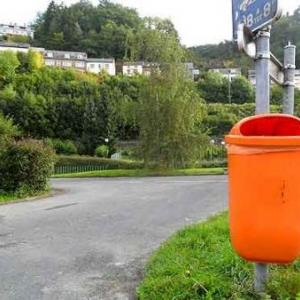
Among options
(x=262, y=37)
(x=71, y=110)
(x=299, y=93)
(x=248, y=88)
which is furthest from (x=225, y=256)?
(x=248, y=88)

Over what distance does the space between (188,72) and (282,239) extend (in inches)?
959

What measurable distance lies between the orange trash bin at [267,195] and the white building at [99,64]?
104 metres

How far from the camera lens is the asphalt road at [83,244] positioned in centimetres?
445

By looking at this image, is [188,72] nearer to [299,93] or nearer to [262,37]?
[262,37]

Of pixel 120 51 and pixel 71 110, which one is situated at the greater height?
pixel 120 51

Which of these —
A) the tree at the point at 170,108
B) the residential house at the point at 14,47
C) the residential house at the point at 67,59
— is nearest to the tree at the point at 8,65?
the residential house at the point at 14,47

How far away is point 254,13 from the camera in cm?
324

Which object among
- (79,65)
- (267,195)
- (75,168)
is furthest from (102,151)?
(79,65)

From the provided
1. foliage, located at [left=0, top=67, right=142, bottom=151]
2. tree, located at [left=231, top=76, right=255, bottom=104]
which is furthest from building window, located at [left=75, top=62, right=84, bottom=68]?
tree, located at [left=231, top=76, right=255, bottom=104]

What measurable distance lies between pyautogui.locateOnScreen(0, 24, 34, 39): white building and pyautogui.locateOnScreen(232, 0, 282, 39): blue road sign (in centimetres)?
14574

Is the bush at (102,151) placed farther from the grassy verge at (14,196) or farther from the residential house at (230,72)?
the grassy verge at (14,196)

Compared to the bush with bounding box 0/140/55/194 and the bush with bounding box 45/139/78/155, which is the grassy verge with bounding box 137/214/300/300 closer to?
the bush with bounding box 0/140/55/194

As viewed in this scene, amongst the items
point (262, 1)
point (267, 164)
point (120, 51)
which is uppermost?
point (120, 51)

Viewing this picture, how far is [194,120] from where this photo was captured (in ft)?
86.9
